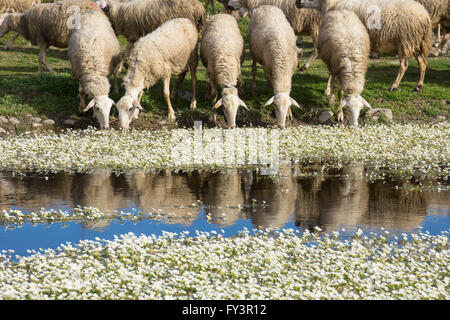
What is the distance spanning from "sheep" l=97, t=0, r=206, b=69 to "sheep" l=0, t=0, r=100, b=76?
3.63 feet

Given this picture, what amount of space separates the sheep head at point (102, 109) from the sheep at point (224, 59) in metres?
2.64

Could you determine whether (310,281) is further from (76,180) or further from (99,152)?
(99,152)

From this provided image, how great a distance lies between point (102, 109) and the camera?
16141mm

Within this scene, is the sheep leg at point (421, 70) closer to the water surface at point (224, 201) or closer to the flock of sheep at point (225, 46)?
the flock of sheep at point (225, 46)

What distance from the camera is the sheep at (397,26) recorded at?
17969 millimetres

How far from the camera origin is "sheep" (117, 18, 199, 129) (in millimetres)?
16203

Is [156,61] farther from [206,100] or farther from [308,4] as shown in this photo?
[308,4]

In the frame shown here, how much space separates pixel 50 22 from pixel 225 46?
597cm

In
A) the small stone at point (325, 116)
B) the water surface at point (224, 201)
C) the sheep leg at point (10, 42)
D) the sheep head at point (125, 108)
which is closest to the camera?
the water surface at point (224, 201)

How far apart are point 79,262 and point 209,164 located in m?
5.72

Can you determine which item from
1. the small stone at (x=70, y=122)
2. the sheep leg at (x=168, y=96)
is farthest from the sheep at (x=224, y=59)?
the small stone at (x=70, y=122)

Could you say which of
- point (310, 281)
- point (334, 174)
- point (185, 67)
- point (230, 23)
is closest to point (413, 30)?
point (230, 23)

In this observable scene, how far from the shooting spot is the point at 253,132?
15.4 metres

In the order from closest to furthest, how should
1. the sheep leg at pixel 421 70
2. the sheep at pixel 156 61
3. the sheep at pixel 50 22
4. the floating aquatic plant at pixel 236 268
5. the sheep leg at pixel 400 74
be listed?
the floating aquatic plant at pixel 236 268 < the sheep at pixel 156 61 < the sheep leg at pixel 400 74 < the sheep leg at pixel 421 70 < the sheep at pixel 50 22
